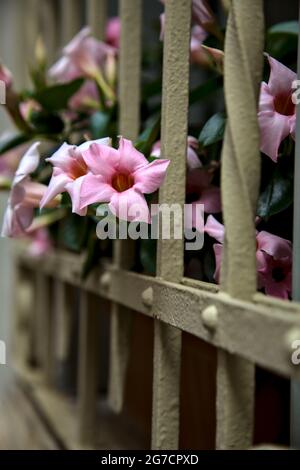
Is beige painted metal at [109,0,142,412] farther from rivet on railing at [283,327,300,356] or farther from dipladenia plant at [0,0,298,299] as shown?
rivet on railing at [283,327,300,356]

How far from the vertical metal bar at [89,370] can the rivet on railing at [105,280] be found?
15 centimetres

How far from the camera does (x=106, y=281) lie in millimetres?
844

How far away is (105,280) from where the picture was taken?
847mm

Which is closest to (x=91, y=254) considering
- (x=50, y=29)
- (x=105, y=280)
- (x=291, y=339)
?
(x=105, y=280)

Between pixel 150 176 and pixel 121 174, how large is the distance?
0.04m

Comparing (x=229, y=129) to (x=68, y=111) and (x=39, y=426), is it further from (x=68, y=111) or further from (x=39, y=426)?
(x=39, y=426)

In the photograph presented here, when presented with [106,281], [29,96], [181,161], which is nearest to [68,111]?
[29,96]

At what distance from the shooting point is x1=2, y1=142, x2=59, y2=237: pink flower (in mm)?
684

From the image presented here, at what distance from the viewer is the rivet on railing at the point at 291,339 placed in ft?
1.34

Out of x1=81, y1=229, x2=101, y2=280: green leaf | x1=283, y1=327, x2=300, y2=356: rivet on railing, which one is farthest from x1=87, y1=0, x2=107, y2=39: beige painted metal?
x1=283, y1=327, x2=300, y2=356: rivet on railing

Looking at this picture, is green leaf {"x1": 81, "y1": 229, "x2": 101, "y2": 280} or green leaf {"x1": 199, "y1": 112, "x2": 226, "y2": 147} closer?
green leaf {"x1": 199, "y1": 112, "x2": 226, "y2": 147}

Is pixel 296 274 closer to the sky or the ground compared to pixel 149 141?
closer to the ground

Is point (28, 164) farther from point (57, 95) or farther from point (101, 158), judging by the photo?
point (57, 95)

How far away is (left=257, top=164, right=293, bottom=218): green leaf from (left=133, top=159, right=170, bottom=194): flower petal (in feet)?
0.34
